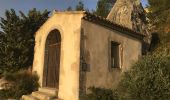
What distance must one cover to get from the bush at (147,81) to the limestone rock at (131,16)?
1079 cm

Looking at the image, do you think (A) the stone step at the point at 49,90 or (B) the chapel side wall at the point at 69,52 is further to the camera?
(A) the stone step at the point at 49,90

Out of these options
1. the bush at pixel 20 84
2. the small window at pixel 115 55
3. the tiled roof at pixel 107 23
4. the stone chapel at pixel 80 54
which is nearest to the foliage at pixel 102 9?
the tiled roof at pixel 107 23

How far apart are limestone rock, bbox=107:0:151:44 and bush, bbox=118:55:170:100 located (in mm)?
10790

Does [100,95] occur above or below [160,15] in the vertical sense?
below

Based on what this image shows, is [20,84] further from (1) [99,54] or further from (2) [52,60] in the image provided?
(1) [99,54]

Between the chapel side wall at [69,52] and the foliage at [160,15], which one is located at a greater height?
the foliage at [160,15]

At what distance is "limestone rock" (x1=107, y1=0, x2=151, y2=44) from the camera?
2117cm

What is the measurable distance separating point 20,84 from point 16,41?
4.14 meters

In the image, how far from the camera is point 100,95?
11242 mm

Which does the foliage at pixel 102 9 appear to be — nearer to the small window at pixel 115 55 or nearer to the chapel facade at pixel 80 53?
the chapel facade at pixel 80 53

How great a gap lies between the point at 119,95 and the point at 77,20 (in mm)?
4544

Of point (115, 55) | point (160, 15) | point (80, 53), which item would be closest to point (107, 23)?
point (115, 55)

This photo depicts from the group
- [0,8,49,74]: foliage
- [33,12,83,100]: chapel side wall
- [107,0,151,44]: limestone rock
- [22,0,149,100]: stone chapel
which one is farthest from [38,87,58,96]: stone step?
[107,0,151,44]: limestone rock

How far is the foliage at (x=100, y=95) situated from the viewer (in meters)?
11.1
